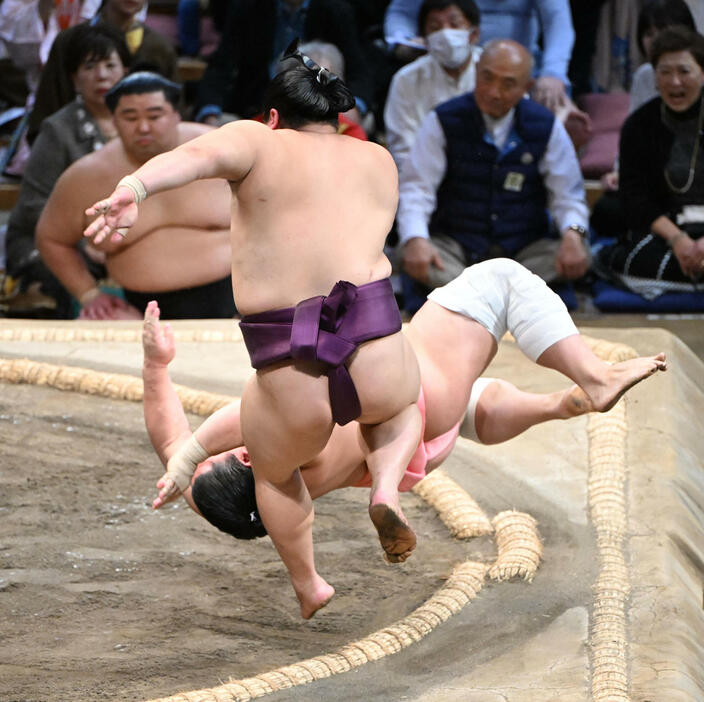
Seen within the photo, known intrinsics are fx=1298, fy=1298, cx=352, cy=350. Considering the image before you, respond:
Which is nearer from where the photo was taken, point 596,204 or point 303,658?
point 303,658

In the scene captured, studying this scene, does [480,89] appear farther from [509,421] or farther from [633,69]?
[509,421]

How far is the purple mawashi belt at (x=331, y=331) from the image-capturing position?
1922mm

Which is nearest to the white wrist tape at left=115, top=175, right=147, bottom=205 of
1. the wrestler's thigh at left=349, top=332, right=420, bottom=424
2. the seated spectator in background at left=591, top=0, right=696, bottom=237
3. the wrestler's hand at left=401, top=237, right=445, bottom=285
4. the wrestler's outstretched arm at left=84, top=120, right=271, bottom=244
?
the wrestler's outstretched arm at left=84, top=120, right=271, bottom=244

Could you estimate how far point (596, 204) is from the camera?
4.62 m

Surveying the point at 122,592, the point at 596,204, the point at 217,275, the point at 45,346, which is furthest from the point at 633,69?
the point at 122,592

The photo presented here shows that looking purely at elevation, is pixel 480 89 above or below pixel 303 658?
above

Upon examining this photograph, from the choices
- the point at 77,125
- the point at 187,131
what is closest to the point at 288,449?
the point at 187,131

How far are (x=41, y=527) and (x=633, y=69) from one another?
323cm

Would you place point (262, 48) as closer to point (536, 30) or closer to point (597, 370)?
point (536, 30)

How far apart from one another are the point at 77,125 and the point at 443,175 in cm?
117

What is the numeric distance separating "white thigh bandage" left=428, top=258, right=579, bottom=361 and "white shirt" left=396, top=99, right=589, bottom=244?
175cm

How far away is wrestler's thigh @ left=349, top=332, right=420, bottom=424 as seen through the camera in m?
1.98

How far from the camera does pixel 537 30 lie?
4.71 meters

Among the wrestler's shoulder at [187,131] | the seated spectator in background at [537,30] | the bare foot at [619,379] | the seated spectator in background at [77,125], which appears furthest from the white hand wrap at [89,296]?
the bare foot at [619,379]
